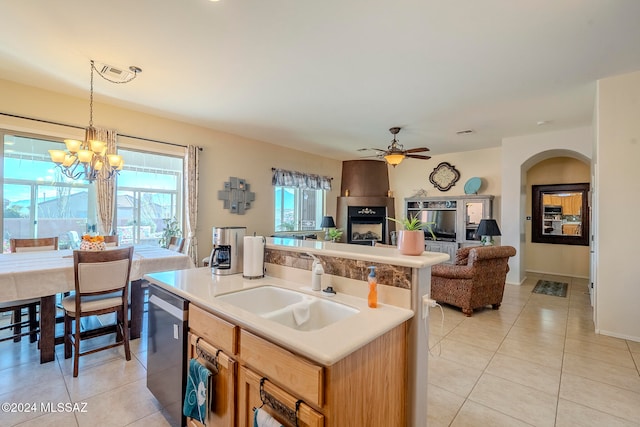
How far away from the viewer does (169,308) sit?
182 cm

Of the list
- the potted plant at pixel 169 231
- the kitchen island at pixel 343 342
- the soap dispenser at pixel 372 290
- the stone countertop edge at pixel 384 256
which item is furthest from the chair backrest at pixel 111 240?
the soap dispenser at pixel 372 290

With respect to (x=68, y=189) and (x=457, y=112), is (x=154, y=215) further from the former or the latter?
(x=457, y=112)

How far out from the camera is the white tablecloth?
7.47ft

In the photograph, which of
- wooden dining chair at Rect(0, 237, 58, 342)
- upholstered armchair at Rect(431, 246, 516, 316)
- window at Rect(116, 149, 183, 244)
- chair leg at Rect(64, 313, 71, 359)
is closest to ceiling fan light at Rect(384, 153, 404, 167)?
upholstered armchair at Rect(431, 246, 516, 316)

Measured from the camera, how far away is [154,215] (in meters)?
4.67

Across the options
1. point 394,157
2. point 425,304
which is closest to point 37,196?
point 425,304

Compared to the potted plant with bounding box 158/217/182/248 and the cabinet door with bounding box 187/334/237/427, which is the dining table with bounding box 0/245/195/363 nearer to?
the potted plant with bounding box 158/217/182/248

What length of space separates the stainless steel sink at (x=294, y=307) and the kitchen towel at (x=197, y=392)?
0.38m

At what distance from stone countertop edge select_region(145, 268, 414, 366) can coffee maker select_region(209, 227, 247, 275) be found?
0.12m

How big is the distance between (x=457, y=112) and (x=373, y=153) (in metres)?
3.08

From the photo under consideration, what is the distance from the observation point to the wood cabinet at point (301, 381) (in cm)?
102

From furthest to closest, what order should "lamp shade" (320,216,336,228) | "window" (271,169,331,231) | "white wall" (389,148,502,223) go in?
"lamp shade" (320,216,336,228) < "window" (271,169,331,231) < "white wall" (389,148,502,223)

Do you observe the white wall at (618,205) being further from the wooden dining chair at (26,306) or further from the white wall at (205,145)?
the wooden dining chair at (26,306)

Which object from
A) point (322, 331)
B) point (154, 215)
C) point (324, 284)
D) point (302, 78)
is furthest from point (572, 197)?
point (154, 215)
